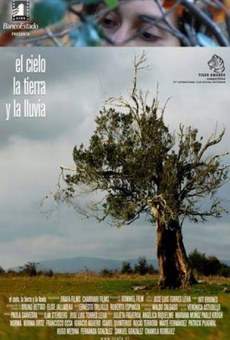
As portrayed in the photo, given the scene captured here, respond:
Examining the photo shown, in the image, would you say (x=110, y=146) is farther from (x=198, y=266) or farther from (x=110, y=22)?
(x=198, y=266)

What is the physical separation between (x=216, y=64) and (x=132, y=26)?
38 cm

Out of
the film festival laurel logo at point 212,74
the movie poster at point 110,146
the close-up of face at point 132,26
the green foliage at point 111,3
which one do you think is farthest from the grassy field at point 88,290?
the green foliage at point 111,3

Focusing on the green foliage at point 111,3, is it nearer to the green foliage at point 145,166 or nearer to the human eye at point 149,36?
the human eye at point 149,36

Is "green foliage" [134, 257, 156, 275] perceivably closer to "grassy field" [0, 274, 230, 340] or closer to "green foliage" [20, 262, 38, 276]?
"grassy field" [0, 274, 230, 340]

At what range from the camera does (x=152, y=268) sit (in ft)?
7.64

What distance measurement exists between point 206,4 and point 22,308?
145cm

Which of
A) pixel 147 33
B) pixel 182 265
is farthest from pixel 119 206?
pixel 147 33

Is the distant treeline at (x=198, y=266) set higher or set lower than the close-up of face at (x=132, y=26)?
lower

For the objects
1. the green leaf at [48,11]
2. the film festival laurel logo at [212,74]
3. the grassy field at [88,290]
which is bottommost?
the grassy field at [88,290]

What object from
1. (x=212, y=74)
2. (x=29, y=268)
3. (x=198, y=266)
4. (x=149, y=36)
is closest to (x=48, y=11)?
(x=149, y=36)

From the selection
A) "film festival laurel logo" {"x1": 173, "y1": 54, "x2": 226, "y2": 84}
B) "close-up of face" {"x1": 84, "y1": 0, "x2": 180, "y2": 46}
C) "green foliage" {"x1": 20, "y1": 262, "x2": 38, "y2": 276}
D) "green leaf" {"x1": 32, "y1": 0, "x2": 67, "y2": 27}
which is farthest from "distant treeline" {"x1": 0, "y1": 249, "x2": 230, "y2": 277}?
"green leaf" {"x1": 32, "y1": 0, "x2": 67, "y2": 27}

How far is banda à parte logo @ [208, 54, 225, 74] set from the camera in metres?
2.35

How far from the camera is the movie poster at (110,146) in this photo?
2316mm

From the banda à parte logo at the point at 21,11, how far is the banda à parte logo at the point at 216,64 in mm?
784
